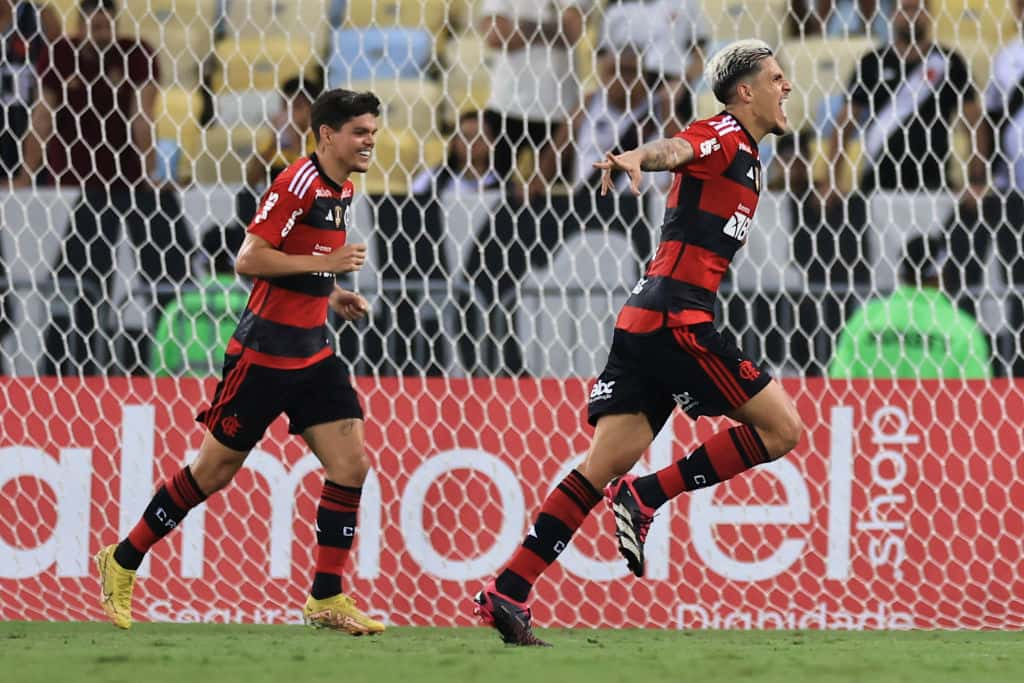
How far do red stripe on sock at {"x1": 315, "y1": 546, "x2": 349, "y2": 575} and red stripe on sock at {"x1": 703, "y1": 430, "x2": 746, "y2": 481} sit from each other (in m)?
1.22

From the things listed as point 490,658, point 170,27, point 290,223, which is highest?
point 170,27

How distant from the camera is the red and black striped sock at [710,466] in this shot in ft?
13.5

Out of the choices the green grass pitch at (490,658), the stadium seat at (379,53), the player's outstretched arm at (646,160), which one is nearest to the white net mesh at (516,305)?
the stadium seat at (379,53)

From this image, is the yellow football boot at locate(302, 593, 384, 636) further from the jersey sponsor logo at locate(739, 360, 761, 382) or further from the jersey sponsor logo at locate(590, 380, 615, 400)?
the jersey sponsor logo at locate(739, 360, 761, 382)

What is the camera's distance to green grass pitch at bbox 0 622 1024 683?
3393mm

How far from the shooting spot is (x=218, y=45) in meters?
6.99

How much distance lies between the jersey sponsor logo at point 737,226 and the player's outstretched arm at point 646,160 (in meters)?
0.30

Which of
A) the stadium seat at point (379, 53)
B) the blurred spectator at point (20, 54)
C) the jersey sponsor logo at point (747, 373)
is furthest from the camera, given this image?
the stadium seat at point (379, 53)

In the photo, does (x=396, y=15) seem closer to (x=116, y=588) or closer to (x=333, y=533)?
(x=333, y=533)

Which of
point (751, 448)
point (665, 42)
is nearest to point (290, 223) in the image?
point (751, 448)

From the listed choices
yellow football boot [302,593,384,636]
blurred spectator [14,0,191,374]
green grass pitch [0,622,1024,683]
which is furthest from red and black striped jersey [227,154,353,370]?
blurred spectator [14,0,191,374]

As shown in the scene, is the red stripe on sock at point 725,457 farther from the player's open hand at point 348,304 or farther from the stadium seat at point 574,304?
the stadium seat at point 574,304

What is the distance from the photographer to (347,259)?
439cm

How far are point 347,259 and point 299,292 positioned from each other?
1.03 ft
